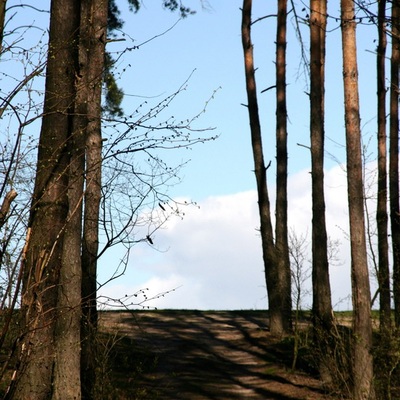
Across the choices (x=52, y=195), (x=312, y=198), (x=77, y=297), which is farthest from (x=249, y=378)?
(x=52, y=195)

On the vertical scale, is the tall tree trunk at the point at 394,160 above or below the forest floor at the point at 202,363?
above

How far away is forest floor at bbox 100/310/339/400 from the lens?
49.3 ft

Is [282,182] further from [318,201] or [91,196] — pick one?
[91,196]

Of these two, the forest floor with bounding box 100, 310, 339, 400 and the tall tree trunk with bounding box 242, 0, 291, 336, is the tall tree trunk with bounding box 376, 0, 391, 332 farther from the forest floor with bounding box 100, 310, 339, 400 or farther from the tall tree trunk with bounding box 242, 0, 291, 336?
the forest floor with bounding box 100, 310, 339, 400

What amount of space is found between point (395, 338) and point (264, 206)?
28.1 feet

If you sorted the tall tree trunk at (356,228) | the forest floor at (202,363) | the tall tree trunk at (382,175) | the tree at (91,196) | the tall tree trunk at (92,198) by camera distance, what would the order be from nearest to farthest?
the tall tree trunk at (356,228), the tree at (91,196), the tall tree trunk at (92,198), the forest floor at (202,363), the tall tree trunk at (382,175)

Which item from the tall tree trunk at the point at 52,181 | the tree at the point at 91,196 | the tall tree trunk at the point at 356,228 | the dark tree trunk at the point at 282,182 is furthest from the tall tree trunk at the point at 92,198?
the dark tree trunk at the point at 282,182

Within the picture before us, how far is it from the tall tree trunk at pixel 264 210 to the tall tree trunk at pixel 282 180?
0.13 feet

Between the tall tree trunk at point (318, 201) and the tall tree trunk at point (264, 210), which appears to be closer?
the tall tree trunk at point (318, 201)

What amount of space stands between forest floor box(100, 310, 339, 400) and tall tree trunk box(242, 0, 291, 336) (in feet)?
2.41

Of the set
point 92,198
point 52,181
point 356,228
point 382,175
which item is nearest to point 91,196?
point 92,198

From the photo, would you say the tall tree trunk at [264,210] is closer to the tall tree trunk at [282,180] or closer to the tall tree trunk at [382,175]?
the tall tree trunk at [282,180]

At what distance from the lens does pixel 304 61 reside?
18578 millimetres

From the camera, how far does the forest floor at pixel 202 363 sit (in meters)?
15.0
